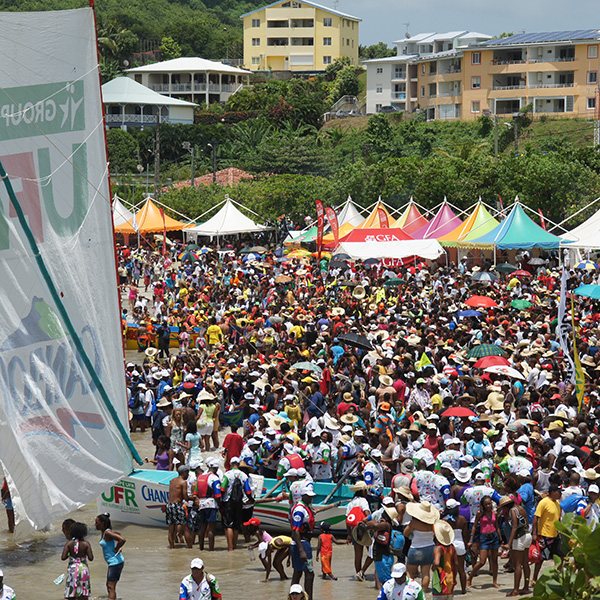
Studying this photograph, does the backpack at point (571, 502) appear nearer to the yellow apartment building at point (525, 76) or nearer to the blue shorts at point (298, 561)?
the blue shorts at point (298, 561)

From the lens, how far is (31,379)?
425 inches

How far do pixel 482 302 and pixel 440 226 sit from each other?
50.9 ft

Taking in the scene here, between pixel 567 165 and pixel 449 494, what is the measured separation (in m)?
36.6

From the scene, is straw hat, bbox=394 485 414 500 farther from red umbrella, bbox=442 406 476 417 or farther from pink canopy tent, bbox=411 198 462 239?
pink canopy tent, bbox=411 198 462 239

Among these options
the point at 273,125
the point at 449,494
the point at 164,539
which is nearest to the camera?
the point at 449,494

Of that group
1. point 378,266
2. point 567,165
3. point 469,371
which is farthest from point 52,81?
point 567,165

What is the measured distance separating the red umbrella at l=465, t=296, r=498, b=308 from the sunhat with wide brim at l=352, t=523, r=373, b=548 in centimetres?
1397

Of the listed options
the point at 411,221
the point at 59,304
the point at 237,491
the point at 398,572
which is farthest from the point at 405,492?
the point at 411,221

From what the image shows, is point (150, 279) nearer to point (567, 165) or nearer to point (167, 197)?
point (167, 197)

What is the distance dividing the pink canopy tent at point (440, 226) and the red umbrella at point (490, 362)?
21740mm

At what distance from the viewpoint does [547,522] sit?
37.7 feet

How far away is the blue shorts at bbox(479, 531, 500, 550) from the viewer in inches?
464

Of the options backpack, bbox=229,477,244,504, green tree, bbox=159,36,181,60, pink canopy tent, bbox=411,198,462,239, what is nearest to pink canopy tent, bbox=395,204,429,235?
pink canopy tent, bbox=411,198,462,239

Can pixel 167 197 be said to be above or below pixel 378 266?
above
